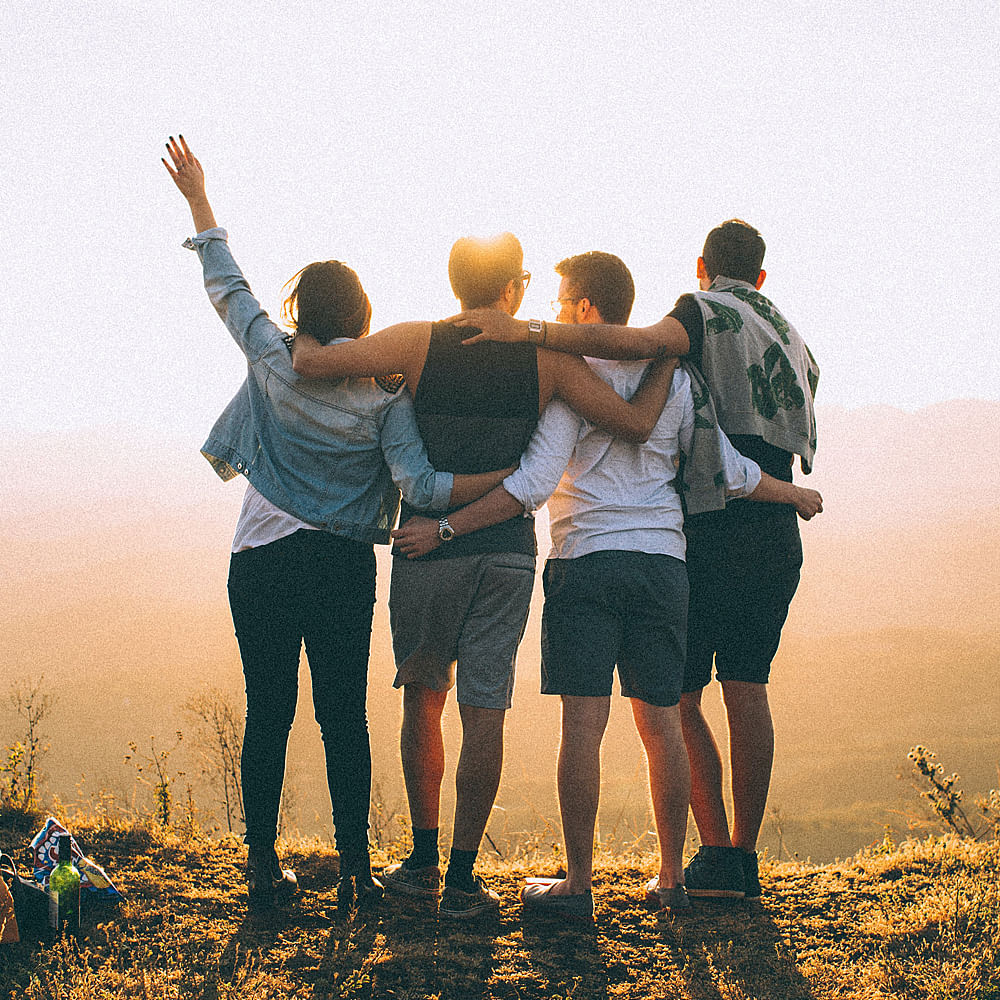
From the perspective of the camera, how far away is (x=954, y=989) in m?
2.51

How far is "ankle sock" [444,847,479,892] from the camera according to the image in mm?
2900

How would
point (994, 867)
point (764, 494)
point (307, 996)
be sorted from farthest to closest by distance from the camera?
point (994, 867), point (764, 494), point (307, 996)

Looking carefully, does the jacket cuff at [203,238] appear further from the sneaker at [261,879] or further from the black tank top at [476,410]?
the sneaker at [261,879]

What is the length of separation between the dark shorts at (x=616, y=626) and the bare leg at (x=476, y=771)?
221mm

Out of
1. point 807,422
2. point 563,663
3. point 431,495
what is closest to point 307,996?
point 563,663

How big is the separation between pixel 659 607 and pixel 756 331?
103 cm

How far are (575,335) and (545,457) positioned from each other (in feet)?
1.26

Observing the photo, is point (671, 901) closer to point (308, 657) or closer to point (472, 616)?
point (472, 616)

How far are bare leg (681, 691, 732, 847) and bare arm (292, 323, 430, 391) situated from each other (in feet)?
4.92

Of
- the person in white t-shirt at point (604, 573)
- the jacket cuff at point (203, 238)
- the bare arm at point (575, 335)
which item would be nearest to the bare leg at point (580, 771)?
the person in white t-shirt at point (604, 573)

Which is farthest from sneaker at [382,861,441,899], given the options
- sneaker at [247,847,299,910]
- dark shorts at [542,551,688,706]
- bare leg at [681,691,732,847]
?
bare leg at [681,691,732,847]

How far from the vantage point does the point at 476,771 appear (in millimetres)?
→ 2846

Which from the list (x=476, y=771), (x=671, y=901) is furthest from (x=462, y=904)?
(x=671, y=901)

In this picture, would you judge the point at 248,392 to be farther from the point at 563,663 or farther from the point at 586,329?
the point at 563,663
